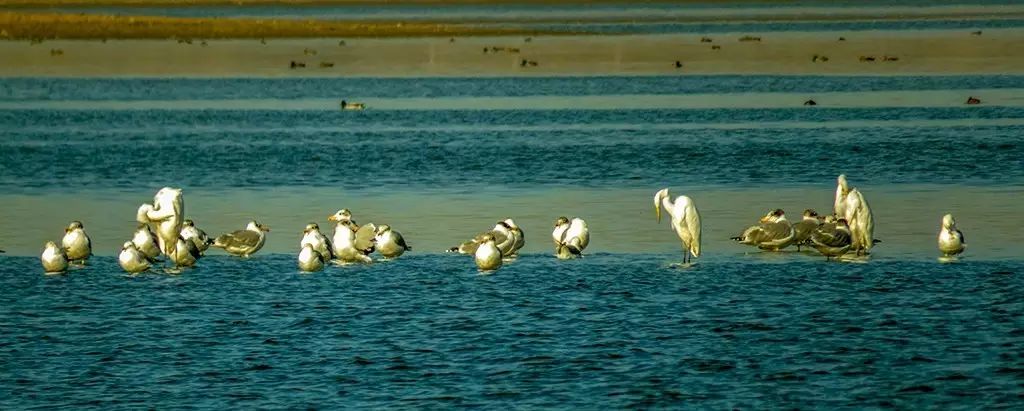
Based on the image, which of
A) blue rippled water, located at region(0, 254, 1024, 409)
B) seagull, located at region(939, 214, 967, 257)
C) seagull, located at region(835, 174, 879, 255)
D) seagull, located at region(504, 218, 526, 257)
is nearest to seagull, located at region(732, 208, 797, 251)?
seagull, located at region(835, 174, 879, 255)

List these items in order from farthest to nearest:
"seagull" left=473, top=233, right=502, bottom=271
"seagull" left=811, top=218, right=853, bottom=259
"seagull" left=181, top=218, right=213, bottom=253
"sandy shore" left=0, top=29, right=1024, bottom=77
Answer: "sandy shore" left=0, top=29, right=1024, bottom=77 → "seagull" left=181, top=218, right=213, bottom=253 → "seagull" left=811, top=218, right=853, bottom=259 → "seagull" left=473, top=233, right=502, bottom=271

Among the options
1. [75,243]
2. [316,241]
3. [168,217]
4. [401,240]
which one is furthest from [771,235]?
[75,243]

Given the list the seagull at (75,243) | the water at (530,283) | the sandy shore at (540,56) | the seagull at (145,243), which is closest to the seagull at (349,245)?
the water at (530,283)

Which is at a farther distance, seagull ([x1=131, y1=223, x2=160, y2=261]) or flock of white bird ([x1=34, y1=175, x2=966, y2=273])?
seagull ([x1=131, y1=223, x2=160, y2=261])

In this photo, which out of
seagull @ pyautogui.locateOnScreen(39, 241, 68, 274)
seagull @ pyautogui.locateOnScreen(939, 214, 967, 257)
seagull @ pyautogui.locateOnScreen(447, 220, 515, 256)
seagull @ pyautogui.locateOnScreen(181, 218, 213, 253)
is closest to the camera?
seagull @ pyautogui.locateOnScreen(939, 214, 967, 257)

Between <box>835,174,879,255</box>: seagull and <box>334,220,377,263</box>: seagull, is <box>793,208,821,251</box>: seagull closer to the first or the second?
<box>835,174,879,255</box>: seagull

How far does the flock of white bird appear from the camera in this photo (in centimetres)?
2295

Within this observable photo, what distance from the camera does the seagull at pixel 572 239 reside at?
23594mm

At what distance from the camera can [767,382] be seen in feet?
54.1

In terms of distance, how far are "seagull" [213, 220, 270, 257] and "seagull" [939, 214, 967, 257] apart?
8305mm

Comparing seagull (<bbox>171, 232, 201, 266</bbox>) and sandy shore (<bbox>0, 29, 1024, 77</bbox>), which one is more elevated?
sandy shore (<bbox>0, 29, 1024, 77</bbox>)

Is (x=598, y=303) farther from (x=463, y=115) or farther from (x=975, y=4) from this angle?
(x=975, y=4)

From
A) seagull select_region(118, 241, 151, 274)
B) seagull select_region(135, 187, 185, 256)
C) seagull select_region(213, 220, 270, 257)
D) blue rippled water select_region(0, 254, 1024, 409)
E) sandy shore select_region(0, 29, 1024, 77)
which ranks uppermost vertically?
sandy shore select_region(0, 29, 1024, 77)

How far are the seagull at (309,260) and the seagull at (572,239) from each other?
295 centimetres
